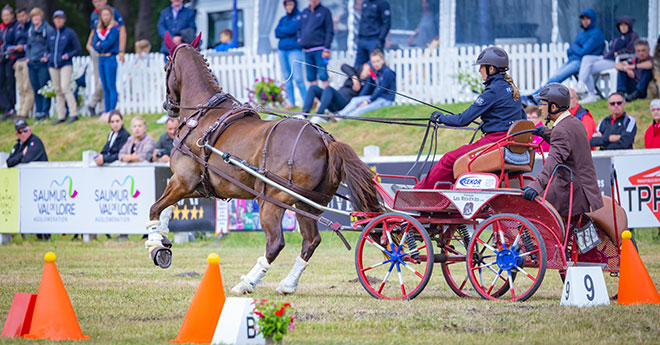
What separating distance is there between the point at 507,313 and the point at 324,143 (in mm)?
2587

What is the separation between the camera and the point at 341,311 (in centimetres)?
750

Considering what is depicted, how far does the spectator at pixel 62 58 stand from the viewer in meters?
21.5

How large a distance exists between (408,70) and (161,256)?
11.8m

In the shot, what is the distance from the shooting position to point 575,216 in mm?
8273

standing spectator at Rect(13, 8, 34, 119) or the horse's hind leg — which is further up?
standing spectator at Rect(13, 8, 34, 119)

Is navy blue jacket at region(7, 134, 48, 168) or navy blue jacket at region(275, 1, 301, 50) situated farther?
navy blue jacket at region(275, 1, 301, 50)

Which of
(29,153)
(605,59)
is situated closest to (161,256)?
(29,153)

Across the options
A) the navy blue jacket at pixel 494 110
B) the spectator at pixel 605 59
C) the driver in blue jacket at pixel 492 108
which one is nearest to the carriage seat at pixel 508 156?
the driver in blue jacket at pixel 492 108

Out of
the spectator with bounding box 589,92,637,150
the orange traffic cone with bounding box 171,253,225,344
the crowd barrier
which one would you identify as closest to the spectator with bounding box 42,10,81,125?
the crowd barrier

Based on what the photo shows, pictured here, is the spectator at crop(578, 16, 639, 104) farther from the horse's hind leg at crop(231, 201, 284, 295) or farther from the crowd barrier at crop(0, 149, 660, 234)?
the horse's hind leg at crop(231, 201, 284, 295)

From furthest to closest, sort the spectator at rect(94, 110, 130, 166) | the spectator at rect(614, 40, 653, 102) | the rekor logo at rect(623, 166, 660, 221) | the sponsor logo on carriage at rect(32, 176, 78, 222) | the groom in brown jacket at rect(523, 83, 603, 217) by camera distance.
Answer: the spectator at rect(614, 40, 653, 102) < the sponsor logo on carriage at rect(32, 176, 78, 222) < the spectator at rect(94, 110, 130, 166) < the rekor logo at rect(623, 166, 660, 221) < the groom in brown jacket at rect(523, 83, 603, 217)

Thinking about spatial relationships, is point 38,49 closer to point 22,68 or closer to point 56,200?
point 22,68

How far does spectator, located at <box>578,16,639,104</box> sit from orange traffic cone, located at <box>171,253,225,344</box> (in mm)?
12570

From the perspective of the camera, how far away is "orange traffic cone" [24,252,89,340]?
6320mm
